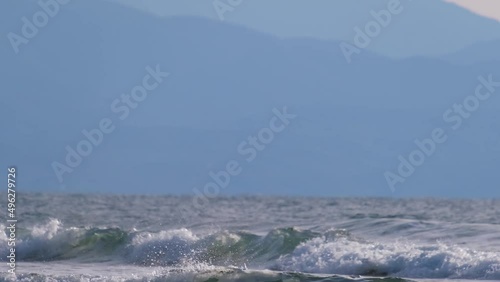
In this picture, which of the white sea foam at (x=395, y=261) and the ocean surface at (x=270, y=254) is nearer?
the ocean surface at (x=270, y=254)

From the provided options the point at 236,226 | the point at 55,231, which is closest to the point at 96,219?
the point at 236,226

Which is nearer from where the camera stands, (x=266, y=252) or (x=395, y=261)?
(x=395, y=261)

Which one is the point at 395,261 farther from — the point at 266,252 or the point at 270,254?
the point at 266,252

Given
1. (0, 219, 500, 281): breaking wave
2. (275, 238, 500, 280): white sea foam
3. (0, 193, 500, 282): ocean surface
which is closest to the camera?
(0, 193, 500, 282): ocean surface

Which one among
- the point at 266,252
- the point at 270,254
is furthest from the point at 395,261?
the point at 266,252

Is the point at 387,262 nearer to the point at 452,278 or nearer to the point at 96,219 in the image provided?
the point at 452,278

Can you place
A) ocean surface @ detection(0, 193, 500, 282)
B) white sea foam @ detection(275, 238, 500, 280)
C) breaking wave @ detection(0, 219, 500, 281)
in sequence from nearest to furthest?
ocean surface @ detection(0, 193, 500, 282) < white sea foam @ detection(275, 238, 500, 280) < breaking wave @ detection(0, 219, 500, 281)

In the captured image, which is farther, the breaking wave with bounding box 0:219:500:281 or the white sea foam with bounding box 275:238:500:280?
the breaking wave with bounding box 0:219:500:281

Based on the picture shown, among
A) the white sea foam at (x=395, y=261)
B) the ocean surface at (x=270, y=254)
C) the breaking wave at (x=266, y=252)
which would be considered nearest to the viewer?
the ocean surface at (x=270, y=254)

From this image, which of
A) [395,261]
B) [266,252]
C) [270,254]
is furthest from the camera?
[266,252]

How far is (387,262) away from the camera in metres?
21.7

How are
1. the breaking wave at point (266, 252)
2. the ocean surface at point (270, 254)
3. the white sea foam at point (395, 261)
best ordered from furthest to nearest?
1. the breaking wave at point (266, 252)
2. the white sea foam at point (395, 261)
3. the ocean surface at point (270, 254)

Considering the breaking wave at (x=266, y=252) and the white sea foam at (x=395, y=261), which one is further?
the breaking wave at (x=266, y=252)

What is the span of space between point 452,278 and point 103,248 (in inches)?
458
